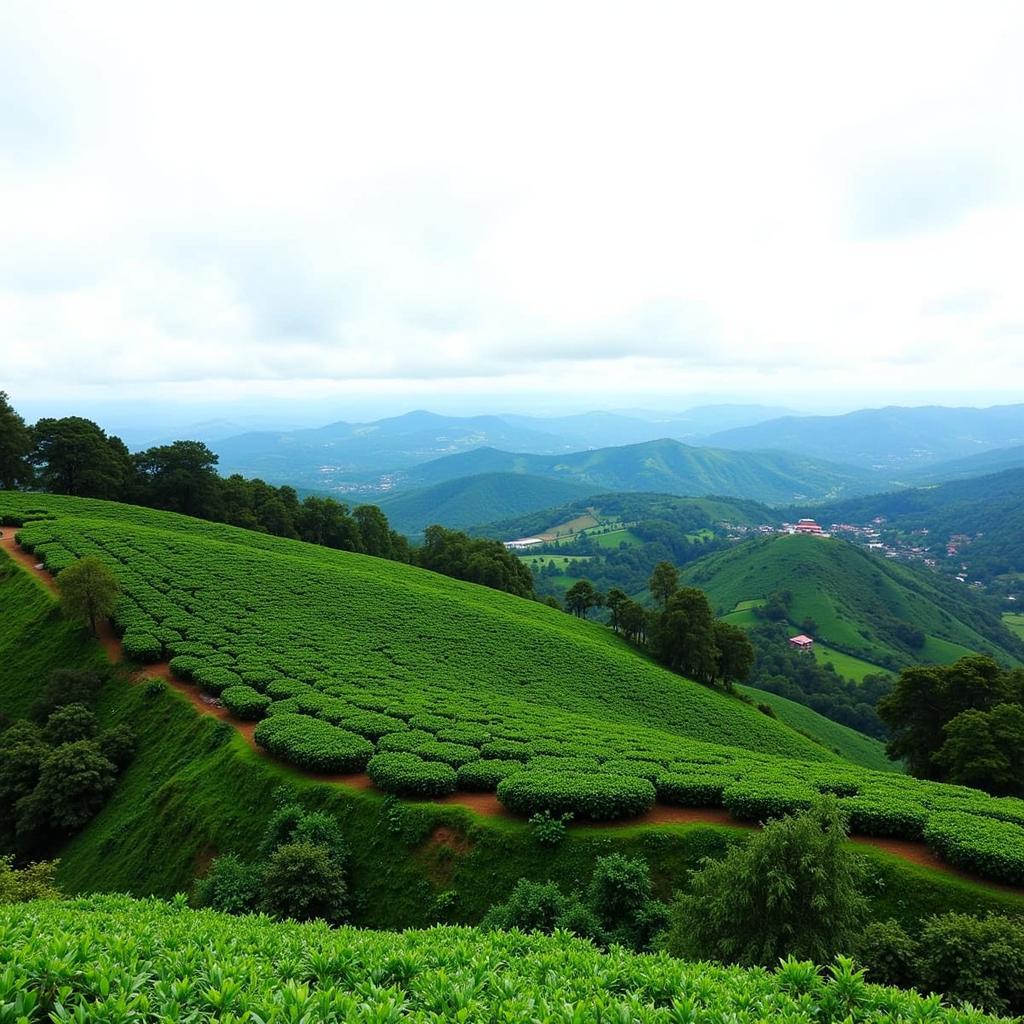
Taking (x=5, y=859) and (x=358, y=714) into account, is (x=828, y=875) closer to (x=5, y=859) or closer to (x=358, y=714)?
(x=358, y=714)

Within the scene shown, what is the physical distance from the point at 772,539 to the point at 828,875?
→ 202124 mm

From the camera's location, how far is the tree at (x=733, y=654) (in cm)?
5484

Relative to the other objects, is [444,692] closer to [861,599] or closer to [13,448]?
[13,448]

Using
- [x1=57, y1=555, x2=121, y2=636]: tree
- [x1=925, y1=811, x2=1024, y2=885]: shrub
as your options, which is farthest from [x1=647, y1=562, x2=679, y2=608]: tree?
[x1=57, y1=555, x2=121, y2=636]: tree

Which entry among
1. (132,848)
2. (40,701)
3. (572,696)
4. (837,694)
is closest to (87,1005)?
(132,848)

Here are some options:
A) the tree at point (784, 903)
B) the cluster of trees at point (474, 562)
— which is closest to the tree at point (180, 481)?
the cluster of trees at point (474, 562)

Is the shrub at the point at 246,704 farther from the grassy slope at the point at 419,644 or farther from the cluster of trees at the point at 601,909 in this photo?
the cluster of trees at the point at 601,909

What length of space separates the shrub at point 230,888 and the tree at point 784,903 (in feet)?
39.9

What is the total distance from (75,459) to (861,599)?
18210 cm

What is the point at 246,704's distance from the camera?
24656 millimetres

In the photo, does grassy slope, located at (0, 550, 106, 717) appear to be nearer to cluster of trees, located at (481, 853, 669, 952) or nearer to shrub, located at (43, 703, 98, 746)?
shrub, located at (43, 703, 98, 746)

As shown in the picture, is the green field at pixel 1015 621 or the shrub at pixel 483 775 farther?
the green field at pixel 1015 621

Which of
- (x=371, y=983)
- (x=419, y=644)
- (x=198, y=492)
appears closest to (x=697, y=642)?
(x=419, y=644)

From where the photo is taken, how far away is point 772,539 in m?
194
